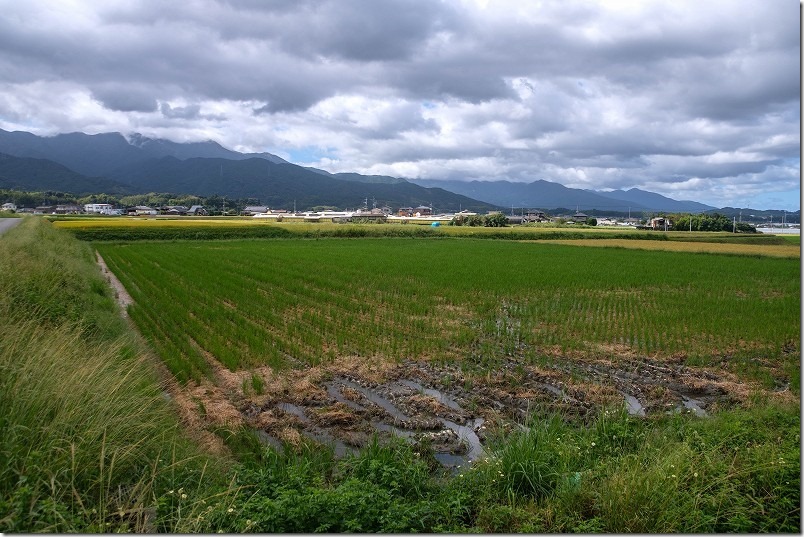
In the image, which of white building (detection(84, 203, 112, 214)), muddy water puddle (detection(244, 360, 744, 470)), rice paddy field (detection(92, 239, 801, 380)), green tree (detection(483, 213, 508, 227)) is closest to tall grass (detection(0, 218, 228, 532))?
muddy water puddle (detection(244, 360, 744, 470))

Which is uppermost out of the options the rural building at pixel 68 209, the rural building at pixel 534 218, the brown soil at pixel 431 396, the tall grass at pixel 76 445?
the rural building at pixel 534 218

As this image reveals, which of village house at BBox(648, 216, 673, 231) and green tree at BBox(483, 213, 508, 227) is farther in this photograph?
green tree at BBox(483, 213, 508, 227)

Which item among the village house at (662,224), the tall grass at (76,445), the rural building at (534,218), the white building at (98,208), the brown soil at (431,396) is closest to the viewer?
the tall grass at (76,445)

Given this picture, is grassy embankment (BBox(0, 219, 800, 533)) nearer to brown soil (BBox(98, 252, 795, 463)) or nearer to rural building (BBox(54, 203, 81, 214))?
brown soil (BBox(98, 252, 795, 463))

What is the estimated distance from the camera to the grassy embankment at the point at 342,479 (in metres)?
3.37

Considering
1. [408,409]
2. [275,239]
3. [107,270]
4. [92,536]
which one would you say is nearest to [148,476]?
[92,536]

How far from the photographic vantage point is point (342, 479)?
444 cm

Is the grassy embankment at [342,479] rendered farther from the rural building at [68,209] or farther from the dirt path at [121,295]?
the rural building at [68,209]

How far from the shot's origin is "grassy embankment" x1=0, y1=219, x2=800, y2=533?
3.37m

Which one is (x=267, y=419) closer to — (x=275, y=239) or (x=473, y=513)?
(x=473, y=513)

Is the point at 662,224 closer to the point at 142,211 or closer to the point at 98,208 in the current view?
the point at 142,211

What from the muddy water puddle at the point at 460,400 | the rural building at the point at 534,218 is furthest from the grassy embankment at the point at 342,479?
the rural building at the point at 534,218

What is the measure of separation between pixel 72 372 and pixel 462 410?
15.5 feet

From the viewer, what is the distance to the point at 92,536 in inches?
113
